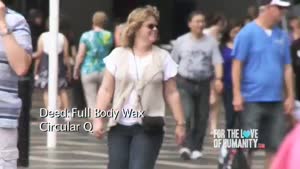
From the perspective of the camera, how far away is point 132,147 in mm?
7648

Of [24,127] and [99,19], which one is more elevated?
[99,19]

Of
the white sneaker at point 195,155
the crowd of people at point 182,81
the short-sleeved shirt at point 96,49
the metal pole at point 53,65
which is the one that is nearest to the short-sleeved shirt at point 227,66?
the crowd of people at point 182,81

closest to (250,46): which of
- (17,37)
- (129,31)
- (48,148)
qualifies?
(129,31)

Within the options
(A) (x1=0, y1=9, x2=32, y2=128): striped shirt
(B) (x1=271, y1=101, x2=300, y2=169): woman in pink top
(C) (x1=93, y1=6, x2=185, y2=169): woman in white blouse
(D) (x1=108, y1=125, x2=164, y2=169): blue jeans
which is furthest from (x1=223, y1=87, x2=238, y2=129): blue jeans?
(B) (x1=271, y1=101, x2=300, y2=169): woman in pink top

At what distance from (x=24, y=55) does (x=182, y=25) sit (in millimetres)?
27105

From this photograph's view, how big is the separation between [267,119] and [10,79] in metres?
3.66

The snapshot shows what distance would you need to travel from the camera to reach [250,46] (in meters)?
9.30

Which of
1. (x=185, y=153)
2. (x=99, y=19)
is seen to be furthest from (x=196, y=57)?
(x=99, y=19)

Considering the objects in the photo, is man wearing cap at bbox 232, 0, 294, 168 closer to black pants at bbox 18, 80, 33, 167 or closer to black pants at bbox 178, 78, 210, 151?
black pants at bbox 18, 80, 33, 167

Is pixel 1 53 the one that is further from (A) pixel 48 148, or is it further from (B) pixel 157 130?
(A) pixel 48 148

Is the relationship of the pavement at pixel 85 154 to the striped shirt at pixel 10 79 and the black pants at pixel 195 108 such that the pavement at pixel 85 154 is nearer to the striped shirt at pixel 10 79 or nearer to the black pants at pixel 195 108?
the black pants at pixel 195 108

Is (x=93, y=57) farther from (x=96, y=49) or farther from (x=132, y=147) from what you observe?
(x=132, y=147)

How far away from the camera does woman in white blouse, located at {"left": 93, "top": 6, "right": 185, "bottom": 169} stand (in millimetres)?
7633

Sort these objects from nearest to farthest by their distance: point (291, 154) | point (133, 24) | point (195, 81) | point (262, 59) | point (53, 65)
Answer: point (291, 154), point (133, 24), point (262, 59), point (195, 81), point (53, 65)
